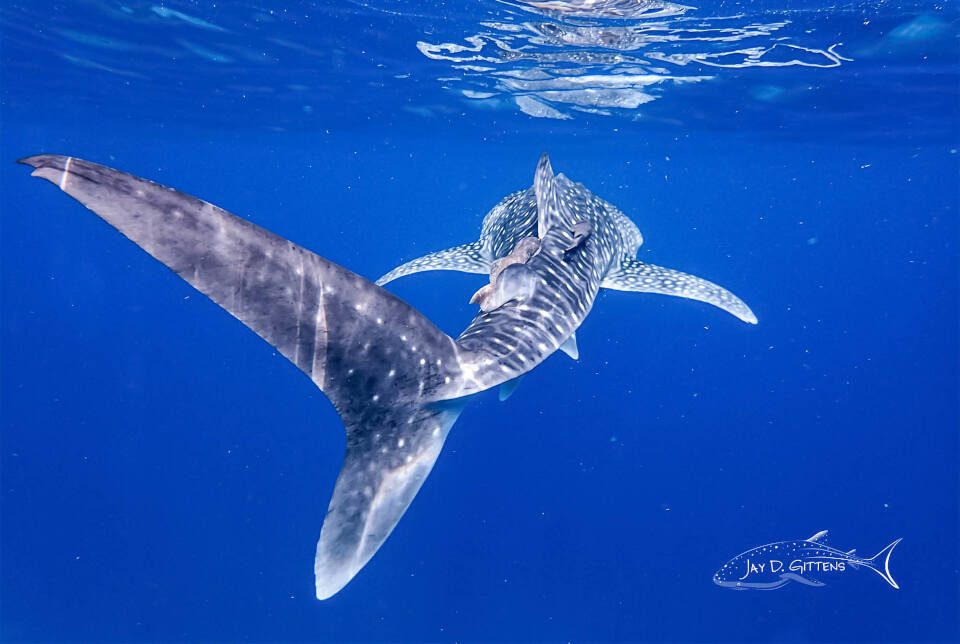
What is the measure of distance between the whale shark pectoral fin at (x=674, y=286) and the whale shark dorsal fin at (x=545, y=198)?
2.34 m

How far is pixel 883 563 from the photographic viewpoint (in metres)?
23.7

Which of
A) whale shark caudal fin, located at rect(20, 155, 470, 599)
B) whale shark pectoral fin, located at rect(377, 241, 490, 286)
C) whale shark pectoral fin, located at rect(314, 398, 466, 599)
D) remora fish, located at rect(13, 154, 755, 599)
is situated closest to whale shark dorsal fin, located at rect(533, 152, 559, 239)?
remora fish, located at rect(13, 154, 755, 599)

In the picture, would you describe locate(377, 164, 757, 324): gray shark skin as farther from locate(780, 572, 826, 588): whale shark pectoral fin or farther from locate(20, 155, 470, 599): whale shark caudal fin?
locate(780, 572, 826, 588): whale shark pectoral fin

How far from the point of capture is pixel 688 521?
2192cm

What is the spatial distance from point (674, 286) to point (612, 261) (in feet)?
3.53

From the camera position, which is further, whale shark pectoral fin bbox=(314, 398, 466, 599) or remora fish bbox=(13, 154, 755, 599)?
whale shark pectoral fin bbox=(314, 398, 466, 599)

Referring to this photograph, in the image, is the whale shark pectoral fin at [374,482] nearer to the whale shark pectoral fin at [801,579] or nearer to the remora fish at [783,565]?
the remora fish at [783,565]

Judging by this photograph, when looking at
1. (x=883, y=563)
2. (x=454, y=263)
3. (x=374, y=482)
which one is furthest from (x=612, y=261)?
(x=883, y=563)

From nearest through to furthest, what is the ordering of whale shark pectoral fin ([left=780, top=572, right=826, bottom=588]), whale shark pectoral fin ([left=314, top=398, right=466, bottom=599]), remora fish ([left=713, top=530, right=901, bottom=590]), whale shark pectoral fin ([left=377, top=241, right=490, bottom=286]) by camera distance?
whale shark pectoral fin ([left=314, top=398, right=466, bottom=599]) → whale shark pectoral fin ([left=377, top=241, right=490, bottom=286]) → remora fish ([left=713, top=530, right=901, bottom=590]) → whale shark pectoral fin ([left=780, top=572, right=826, bottom=588])

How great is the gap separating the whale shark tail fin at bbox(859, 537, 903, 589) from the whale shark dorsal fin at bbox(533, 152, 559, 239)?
76.3 ft

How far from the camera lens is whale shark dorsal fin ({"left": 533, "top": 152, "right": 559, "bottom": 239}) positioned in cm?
634

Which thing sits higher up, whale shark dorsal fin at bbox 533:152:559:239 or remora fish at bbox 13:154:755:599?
whale shark dorsal fin at bbox 533:152:559:239

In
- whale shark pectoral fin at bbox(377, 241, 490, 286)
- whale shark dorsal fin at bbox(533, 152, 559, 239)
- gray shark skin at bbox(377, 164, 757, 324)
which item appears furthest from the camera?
whale shark pectoral fin at bbox(377, 241, 490, 286)

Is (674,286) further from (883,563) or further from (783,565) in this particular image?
(883,563)
